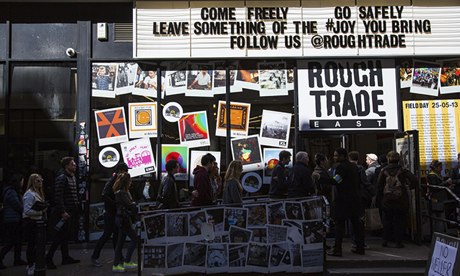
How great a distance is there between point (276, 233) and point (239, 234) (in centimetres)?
56

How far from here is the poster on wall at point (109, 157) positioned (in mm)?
10102

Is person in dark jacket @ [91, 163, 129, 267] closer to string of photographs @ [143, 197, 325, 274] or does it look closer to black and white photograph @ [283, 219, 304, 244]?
string of photographs @ [143, 197, 325, 274]

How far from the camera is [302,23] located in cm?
1057

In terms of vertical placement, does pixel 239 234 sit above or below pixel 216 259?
above

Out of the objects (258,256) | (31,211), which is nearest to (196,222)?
(258,256)

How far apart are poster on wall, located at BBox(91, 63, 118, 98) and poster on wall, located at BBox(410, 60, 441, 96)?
656 cm

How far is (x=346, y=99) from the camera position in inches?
409

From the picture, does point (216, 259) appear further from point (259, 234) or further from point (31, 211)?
point (31, 211)

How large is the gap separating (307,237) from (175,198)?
2.19 m

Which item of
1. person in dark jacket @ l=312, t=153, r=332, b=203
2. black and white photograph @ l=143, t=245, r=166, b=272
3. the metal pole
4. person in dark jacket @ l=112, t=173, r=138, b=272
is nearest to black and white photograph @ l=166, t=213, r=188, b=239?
black and white photograph @ l=143, t=245, r=166, b=272

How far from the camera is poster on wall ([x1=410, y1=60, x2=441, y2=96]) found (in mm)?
10586

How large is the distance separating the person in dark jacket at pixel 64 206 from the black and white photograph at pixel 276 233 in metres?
3.39

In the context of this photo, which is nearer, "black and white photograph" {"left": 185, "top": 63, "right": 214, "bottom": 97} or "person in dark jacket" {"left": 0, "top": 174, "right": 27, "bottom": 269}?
"person in dark jacket" {"left": 0, "top": 174, "right": 27, "bottom": 269}

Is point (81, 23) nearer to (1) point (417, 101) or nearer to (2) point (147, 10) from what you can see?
(2) point (147, 10)
